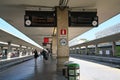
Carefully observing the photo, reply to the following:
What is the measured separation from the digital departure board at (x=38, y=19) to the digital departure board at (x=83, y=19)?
1282mm

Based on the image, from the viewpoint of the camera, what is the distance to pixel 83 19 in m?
16.2

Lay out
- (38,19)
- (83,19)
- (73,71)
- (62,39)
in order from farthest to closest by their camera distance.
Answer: (62,39) < (83,19) < (38,19) < (73,71)

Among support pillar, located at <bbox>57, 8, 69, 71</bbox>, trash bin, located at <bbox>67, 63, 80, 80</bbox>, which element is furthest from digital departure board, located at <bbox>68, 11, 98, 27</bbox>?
trash bin, located at <bbox>67, 63, 80, 80</bbox>

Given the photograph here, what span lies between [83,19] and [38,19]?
3.07 m

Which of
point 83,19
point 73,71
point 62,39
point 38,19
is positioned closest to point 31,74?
point 62,39

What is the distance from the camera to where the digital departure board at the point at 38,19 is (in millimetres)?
15781

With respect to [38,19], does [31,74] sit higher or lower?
lower

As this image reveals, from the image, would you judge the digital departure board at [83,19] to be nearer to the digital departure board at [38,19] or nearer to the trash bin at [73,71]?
the digital departure board at [38,19]

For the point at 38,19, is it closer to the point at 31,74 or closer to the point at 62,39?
the point at 62,39

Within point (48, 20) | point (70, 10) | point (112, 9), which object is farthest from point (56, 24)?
point (112, 9)

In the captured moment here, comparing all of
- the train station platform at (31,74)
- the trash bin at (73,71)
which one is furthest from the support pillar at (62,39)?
the trash bin at (73,71)

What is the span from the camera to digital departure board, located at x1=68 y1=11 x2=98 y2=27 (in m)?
16.1

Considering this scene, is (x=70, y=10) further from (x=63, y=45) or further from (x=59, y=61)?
(x=59, y=61)

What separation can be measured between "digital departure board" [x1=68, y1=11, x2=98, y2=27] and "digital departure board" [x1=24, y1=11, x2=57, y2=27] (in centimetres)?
128
